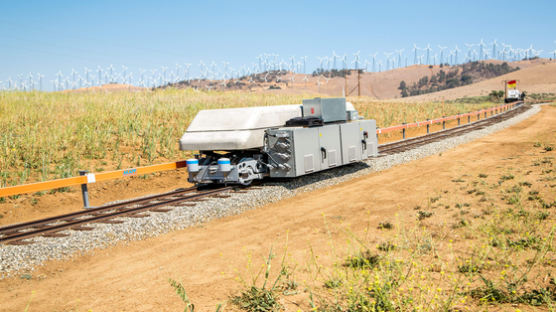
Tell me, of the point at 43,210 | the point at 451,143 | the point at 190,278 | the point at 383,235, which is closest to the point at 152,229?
the point at 190,278

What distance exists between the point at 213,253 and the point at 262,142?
15.0 ft

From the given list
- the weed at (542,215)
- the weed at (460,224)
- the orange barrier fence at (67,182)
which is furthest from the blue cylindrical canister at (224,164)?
the weed at (542,215)

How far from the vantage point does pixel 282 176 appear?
443 inches

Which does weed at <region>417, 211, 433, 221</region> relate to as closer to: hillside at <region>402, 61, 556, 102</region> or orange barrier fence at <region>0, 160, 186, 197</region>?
orange barrier fence at <region>0, 160, 186, 197</region>

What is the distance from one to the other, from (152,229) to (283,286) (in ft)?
13.2

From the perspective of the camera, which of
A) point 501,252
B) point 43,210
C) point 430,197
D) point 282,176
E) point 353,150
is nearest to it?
point 501,252

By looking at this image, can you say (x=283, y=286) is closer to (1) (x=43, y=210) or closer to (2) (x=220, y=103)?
(1) (x=43, y=210)

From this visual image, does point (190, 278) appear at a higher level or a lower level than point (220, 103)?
lower

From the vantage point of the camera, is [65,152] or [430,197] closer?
[430,197]

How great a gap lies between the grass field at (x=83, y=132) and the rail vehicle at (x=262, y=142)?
5370 millimetres

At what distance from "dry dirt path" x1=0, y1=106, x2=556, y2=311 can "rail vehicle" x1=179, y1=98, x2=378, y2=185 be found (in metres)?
1.04

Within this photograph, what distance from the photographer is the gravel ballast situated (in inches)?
272

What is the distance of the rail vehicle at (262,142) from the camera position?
10959 mm

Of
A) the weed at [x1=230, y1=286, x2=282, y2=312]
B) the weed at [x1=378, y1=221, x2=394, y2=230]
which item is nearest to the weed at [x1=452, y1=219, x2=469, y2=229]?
the weed at [x1=378, y1=221, x2=394, y2=230]
